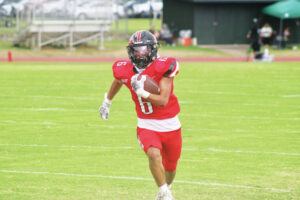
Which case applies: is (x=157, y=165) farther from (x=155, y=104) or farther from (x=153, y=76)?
(x=153, y=76)

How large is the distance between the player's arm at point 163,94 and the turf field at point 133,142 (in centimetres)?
130

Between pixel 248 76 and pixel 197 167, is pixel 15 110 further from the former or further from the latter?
pixel 248 76

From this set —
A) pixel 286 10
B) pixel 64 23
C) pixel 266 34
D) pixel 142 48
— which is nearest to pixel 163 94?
pixel 142 48

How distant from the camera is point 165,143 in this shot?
902 centimetres

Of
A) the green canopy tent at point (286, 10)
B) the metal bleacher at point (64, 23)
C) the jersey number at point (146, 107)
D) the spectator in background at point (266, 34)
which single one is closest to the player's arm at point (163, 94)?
the jersey number at point (146, 107)

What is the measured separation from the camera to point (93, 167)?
451 inches

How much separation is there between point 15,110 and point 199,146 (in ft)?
19.4

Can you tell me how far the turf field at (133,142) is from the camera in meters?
10.1

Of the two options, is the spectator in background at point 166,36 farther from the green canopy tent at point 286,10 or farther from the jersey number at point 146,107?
the jersey number at point 146,107

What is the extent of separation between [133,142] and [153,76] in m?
5.05

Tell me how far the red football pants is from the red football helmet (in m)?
0.70

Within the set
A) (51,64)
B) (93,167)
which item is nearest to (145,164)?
(93,167)

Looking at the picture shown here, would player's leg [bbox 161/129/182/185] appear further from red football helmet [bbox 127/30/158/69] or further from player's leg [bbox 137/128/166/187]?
red football helmet [bbox 127/30/158/69]

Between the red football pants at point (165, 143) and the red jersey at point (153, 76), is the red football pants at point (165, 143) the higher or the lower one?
the lower one
